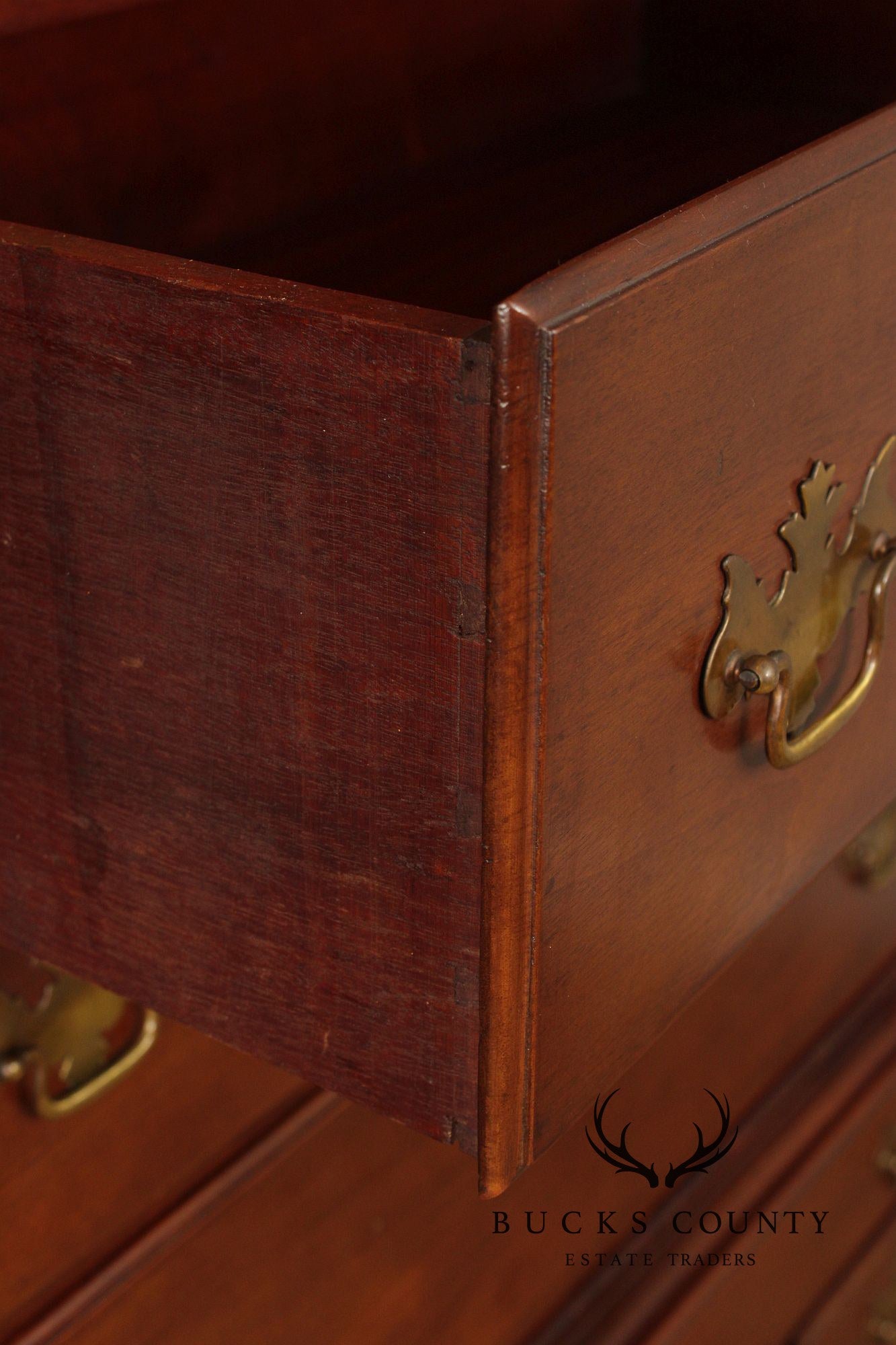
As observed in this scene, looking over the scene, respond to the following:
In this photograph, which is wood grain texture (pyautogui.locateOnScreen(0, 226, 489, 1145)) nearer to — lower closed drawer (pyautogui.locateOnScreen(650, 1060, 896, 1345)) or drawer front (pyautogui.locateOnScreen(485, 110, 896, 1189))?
drawer front (pyautogui.locateOnScreen(485, 110, 896, 1189))

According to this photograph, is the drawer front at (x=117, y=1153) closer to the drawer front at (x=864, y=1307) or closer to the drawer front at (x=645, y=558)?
the drawer front at (x=645, y=558)

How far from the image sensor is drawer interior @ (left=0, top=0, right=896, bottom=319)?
59 cm

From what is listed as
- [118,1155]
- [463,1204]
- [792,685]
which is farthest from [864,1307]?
[792,685]

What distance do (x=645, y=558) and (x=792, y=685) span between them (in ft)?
0.43

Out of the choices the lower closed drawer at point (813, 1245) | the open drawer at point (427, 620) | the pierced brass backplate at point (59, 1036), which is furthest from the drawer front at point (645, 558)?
the lower closed drawer at point (813, 1245)

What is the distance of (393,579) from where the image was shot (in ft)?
1.23

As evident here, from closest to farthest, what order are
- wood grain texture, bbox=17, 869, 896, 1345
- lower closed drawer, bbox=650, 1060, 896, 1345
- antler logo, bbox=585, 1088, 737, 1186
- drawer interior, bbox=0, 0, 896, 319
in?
drawer interior, bbox=0, 0, 896, 319 < wood grain texture, bbox=17, 869, 896, 1345 < antler logo, bbox=585, 1088, 737, 1186 < lower closed drawer, bbox=650, 1060, 896, 1345

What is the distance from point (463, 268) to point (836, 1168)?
0.85 m

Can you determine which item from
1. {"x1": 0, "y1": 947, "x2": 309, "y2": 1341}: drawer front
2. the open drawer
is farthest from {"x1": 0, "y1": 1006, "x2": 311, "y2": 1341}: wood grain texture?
the open drawer

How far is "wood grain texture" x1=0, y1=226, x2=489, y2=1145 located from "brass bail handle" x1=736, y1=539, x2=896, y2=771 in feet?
0.38

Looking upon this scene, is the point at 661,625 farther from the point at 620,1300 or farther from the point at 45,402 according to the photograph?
the point at 620,1300

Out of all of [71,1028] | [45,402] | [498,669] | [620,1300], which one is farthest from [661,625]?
Answer: [620,1300]

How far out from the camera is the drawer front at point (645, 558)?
35cm

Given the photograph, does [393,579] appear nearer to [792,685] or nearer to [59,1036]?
[792,685]
